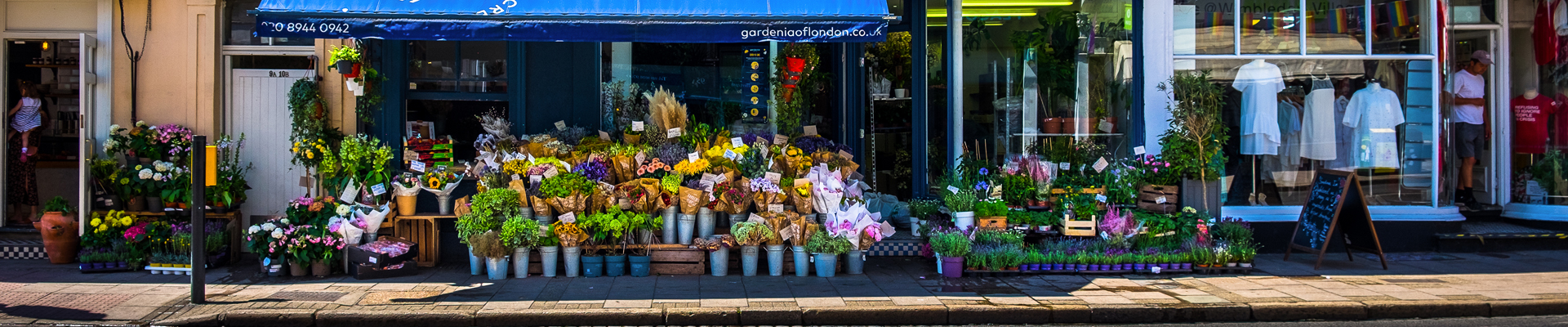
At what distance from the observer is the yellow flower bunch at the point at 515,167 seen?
8.91 metres

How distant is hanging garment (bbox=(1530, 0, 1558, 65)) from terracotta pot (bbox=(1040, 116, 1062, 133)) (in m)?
5.56

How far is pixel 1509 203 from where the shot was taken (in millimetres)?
A: 11117

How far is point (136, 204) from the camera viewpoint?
30.7 ft

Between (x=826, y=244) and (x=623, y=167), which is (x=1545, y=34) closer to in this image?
(x=826, y=244)

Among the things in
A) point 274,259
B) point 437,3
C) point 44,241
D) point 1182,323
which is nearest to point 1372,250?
point 1182,323

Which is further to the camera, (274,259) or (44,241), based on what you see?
(44,241)

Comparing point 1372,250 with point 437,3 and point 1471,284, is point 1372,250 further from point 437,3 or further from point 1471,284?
point 437,3

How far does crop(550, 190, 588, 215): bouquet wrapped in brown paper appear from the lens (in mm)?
8562

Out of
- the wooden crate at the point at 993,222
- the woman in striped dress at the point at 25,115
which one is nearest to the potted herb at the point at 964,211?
the wooden crate at the point at 993,222

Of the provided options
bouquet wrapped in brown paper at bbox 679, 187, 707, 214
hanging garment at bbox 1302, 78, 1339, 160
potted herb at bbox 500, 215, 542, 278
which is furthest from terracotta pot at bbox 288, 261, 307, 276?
hanging garment at bbox 1302, 78, 1339, 160

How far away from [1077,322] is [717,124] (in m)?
4.68

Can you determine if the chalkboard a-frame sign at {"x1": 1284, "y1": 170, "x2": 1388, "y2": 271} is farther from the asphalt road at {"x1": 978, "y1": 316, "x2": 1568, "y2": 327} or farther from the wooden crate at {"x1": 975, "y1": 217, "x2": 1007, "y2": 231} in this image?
the wooden crate at {"x1": 975, "y1": 217, "x2": 1007, "y2": 231}

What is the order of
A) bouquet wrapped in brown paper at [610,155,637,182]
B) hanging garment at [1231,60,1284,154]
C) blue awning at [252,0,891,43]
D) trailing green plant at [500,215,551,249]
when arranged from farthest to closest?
hanging garment at [1231,60,1284,154]
bouquet wrapped in brown paper at [610,155,637,182]
trailing green plant at [500,215,551,249]
blue awning at [252,0,891,43]

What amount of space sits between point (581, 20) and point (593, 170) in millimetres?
1346
